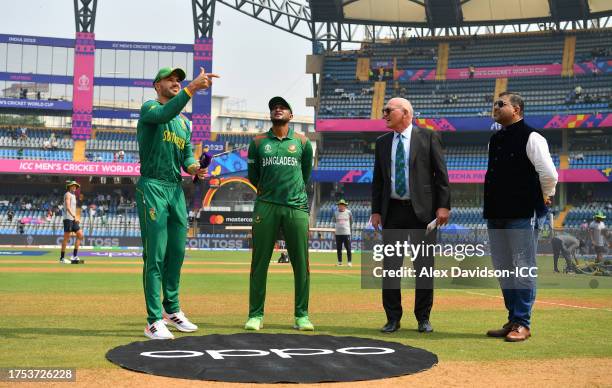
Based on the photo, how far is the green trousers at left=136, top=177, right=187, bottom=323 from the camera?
284 inches

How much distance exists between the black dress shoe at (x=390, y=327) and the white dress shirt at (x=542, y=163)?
6.29ft

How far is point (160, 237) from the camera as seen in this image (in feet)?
24.0

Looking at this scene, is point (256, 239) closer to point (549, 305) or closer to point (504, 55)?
point (549, 305)

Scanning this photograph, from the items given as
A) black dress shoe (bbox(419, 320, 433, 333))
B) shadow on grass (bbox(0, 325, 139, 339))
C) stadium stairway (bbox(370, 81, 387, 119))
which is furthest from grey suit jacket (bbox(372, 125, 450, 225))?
stadium stairway (bbox(370, 81, 387, 119))

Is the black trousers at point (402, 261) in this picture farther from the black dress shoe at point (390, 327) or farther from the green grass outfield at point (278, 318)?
the green grass outfield at point (278, 318)

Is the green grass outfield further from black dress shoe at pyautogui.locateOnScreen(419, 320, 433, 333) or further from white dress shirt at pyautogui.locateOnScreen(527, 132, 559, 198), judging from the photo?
white dress shirt at pyautogui.locateOnScreen(527, 132, 559, 198)

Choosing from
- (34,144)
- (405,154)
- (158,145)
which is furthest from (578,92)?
(158,145)

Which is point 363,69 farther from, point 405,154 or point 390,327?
point 390,327

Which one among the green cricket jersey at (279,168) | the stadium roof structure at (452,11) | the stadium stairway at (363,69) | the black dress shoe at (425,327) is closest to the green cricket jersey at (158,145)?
the green cricket jersey at (279,168)

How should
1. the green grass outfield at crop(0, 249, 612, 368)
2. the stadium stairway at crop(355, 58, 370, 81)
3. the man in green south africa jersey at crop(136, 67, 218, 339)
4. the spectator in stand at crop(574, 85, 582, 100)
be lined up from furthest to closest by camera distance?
the stadium stairway at crop(355, 58, 370, 81), the spectator in stand at crop(574, 85, 582, 100), the man in green south africa jersey at crop(136, 67, 218, 339), the green grass outfield at crop(0, 249, 612, 368)

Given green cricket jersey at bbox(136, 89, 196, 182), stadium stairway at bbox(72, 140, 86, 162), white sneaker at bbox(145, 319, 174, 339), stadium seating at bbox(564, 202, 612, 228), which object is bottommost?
white sneaker at bbox(145, 319, 174, 339)

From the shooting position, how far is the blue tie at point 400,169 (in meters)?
7.91

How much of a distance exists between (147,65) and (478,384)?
50204mm

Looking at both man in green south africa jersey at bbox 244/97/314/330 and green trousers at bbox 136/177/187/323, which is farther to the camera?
man in green south africa jersey at bbox 244/97/314/330
